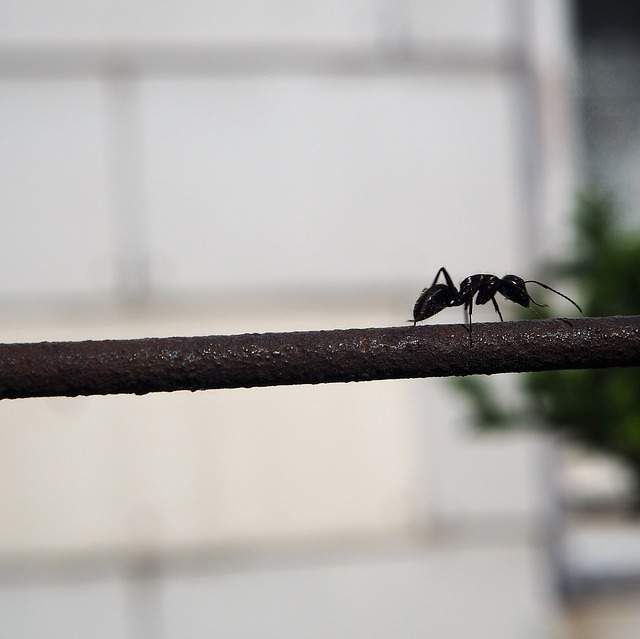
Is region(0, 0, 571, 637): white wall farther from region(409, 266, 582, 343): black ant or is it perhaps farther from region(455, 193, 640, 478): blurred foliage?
region(409, 266, 582, 343): black ant

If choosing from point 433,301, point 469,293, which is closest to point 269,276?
point 469,293

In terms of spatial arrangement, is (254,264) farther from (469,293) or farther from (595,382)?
(469,293)

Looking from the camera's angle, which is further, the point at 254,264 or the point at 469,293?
the point at 254,264

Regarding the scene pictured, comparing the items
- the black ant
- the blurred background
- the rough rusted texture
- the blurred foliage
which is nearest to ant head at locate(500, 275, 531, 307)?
the black ant

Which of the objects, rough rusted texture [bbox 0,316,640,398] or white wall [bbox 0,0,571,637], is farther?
white wall [bbox 0,0,571,637]

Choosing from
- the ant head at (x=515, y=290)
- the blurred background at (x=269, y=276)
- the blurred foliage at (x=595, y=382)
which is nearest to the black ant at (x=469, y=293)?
the ant head at (x=515, y=290)

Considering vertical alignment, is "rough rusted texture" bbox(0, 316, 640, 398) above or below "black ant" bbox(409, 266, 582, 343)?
below

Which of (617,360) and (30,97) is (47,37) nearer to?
(30,97)
